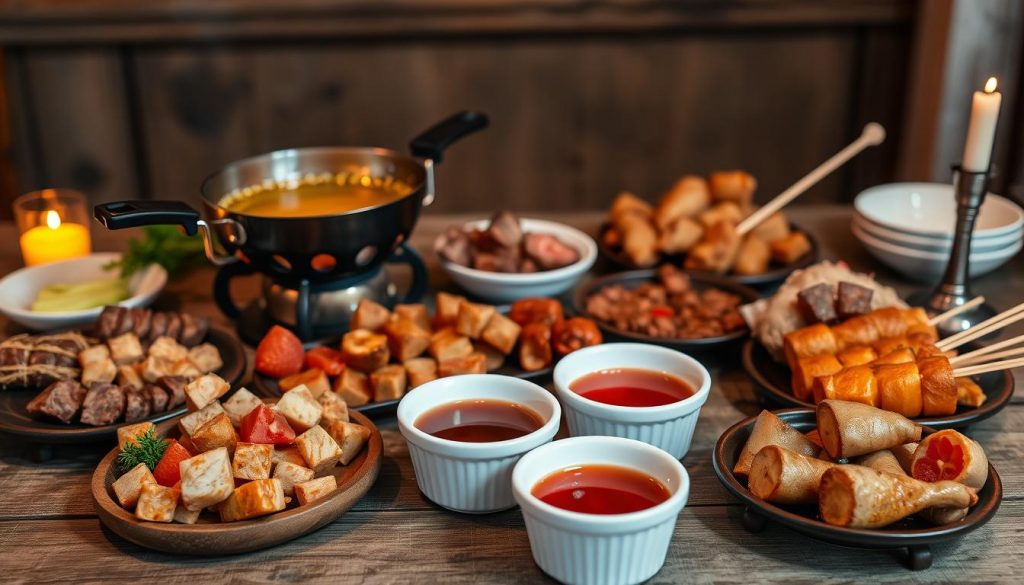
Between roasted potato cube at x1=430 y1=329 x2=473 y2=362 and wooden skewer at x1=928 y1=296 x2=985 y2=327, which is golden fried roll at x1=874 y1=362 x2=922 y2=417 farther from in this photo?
roasted potato cube at x1=430 y1=329 x2=473 y2=362

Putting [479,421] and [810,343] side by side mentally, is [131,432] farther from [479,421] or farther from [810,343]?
[810,343]

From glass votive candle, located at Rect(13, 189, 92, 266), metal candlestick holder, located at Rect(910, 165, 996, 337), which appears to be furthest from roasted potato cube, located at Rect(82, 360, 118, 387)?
metal candlestick holder, located at Rect(910, 165, 996, 337)

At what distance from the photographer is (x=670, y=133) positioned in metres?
4.45

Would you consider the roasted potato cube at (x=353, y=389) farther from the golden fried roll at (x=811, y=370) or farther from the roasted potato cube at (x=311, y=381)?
the golden fried roll at (x=811, y=370)

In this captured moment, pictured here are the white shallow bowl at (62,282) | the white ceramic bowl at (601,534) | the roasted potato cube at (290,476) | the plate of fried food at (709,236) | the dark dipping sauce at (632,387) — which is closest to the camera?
the white ceramic bowl at (601,534)

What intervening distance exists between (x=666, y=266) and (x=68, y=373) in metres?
1.40

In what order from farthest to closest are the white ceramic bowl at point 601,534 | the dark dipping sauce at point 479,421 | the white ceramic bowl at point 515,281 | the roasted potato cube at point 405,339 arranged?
the white ceramic bowl at point 515,281
the roasted potato cube at point 405,339
the dark dipping sauce at point 479,421
the white ceramic bowl at point 601,534

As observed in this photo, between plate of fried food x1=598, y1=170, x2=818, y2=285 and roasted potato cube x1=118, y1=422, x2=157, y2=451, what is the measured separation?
1401mm

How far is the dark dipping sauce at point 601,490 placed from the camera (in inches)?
57.7

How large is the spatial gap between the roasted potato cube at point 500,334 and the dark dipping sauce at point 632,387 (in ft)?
0.79

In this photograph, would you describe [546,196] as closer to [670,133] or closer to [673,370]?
[670,133]

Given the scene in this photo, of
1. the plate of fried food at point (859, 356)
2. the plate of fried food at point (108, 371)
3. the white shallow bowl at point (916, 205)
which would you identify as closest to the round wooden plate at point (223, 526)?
the plate of fried food at point (108, 371)

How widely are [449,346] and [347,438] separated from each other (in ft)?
1.35

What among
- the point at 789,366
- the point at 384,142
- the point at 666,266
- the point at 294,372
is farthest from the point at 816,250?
the point at 384,142
